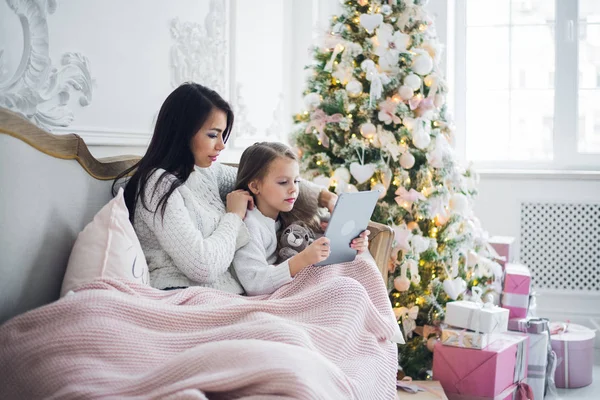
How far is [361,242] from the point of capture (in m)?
2.25

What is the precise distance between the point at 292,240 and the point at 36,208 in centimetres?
88

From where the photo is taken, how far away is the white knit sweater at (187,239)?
192cm

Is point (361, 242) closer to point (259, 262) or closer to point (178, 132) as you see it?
point (259, 262)

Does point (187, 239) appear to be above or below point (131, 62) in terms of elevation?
below

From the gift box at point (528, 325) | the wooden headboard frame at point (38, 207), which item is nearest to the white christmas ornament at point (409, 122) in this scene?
the gift box at point (528, 325)

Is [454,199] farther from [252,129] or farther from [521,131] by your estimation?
[521,131]

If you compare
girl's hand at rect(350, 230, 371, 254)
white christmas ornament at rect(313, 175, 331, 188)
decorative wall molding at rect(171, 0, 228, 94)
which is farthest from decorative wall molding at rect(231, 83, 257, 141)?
girl's hand at rect(350, 230, 371, 254)

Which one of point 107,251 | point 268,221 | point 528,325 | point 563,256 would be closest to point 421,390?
point 528,325

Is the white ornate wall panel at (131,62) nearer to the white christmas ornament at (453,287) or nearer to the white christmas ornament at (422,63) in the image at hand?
the white christmas ornament at (422,63)

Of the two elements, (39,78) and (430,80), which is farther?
(430,80)

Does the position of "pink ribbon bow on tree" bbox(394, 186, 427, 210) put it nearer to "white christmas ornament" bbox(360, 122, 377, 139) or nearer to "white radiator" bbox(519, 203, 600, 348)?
"white christmas ornament" bbox(360, 122, 377, 139)

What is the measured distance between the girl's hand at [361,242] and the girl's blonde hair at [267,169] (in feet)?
0.73

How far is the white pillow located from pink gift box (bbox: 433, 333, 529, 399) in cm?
125

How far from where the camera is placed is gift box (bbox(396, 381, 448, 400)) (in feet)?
7.99
